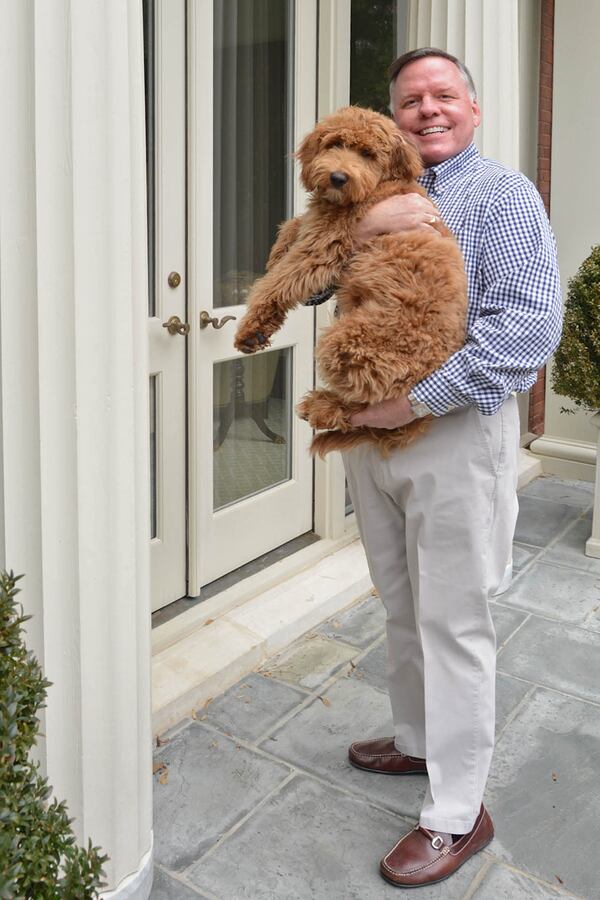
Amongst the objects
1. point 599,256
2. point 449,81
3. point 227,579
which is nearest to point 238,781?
point 227,579

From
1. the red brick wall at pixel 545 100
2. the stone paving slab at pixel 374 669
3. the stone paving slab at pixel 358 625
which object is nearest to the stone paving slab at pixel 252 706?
the stone paving slab at pixel 374 669

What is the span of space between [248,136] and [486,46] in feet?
3.50

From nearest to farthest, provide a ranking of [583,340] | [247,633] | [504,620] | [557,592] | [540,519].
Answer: [247,633]
[504,620]
[557,592]
[583,340]
[540,519]

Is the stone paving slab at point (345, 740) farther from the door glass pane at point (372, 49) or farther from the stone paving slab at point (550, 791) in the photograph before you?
the door glass pane at point (372, 49)

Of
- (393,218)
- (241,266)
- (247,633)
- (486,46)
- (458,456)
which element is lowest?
(247,633)

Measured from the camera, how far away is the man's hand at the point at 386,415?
78.8 inches

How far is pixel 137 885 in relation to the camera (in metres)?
2.15

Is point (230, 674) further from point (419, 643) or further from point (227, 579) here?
point (419, 643)

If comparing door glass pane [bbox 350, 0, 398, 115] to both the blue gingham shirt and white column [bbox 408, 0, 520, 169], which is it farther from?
the blue gingham shirt

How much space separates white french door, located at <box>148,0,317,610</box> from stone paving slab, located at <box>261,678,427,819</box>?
0.76 meters

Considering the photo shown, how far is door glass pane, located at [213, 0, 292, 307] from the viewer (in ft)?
11.5

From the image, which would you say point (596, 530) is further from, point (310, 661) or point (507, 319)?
point (507, 319)

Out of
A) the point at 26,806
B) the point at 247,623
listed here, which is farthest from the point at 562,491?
the point at 26,806

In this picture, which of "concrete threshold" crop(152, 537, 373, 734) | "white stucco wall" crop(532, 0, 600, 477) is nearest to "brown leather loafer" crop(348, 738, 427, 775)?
"concrete threshold" crop(152, 537, 373, 734)
